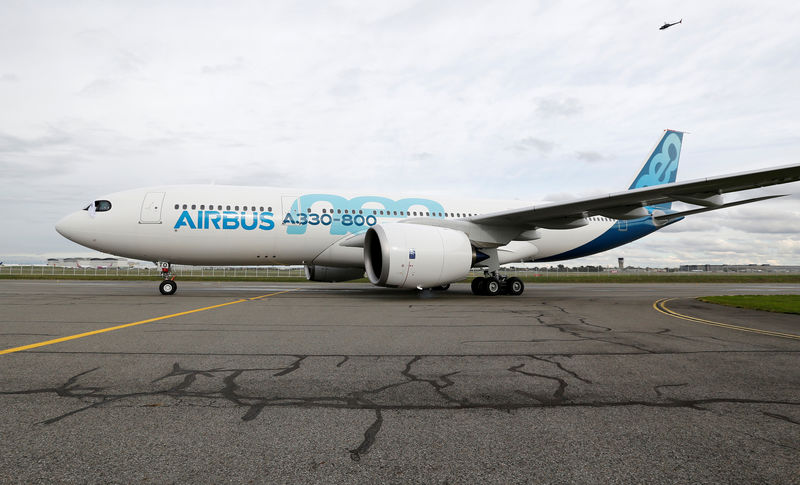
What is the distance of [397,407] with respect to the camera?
319cm

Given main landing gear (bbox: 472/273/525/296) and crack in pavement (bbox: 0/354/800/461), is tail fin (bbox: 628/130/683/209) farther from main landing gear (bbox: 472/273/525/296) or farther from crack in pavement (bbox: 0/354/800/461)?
crack in pavement (bbox: 0/354/800/461)

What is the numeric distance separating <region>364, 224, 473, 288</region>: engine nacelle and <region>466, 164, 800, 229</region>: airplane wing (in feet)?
5.88

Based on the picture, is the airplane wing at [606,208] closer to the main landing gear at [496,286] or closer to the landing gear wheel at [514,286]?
the main landing gear at [496,286]

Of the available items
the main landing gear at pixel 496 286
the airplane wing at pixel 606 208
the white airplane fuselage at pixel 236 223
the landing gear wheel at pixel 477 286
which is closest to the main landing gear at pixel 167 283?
the white airplane fuselage at pixel 236 223

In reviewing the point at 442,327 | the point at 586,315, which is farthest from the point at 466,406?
the point at 586,315

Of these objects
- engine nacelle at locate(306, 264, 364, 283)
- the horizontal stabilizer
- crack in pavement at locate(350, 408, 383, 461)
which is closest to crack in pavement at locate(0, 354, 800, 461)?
→ crack in pavement at locate(350, 408, 383, 461)

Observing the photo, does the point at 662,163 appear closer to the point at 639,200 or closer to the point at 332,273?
the point at 639,200

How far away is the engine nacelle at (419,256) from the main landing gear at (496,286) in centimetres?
263

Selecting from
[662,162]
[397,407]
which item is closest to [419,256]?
[397,407]

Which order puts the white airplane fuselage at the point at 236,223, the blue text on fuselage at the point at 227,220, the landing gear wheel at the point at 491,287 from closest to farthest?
the white airplane fuselage at the point at 236,223, the blue text on fuselage at the point at 227,220, the landing gear wheel at the point at 491,287

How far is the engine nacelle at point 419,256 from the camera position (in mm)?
12367

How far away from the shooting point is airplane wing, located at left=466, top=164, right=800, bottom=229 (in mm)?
10164

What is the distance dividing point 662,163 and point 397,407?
68.5 feet

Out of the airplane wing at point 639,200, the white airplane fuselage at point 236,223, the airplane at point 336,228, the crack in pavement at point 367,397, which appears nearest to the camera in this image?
the crack in pavement at point 367,397
